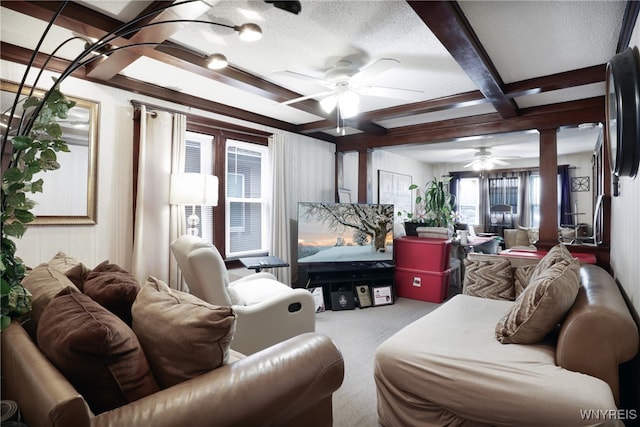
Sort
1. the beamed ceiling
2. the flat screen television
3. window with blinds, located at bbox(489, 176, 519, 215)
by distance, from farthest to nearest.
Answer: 1. window with blinds, located at bbox(489, 176, 519, 215)
2. the flat screen television
3. the beamed ceiling

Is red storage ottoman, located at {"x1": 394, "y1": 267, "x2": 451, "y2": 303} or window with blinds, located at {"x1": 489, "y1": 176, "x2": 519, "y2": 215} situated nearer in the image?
red storage ottoman, located at {"x1": 394, "y1": 267, "x2": 451, "y2": 303}

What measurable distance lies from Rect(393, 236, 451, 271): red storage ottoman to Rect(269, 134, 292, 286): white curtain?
1.58m

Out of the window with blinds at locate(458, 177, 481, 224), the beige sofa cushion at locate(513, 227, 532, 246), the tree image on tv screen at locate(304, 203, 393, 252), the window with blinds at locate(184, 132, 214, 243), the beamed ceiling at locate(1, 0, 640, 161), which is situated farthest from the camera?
the window with blinds at locate(458, 177, 481, 224)

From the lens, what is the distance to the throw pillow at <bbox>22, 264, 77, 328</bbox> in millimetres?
1279

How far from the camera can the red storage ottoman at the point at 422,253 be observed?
4.38 m

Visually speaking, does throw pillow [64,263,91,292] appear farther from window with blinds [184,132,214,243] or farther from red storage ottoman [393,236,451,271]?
red storage ottoman [393,236,451,271]

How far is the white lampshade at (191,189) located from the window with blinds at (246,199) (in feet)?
2.70

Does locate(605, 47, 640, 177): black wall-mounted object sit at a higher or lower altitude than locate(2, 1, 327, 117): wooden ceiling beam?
lower

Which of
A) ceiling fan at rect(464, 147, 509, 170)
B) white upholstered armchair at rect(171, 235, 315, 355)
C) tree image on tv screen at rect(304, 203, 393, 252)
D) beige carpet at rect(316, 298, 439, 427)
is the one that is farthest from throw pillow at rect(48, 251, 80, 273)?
ceiling fan at rect(464, 147, 509, 170)

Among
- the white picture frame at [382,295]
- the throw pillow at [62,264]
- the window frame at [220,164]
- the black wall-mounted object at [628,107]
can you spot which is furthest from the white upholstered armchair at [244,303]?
the black wall-mounted object at [628,107]

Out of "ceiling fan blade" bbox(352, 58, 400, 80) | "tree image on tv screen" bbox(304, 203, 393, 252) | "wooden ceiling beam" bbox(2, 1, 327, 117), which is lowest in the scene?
"tree image on tv screen" bbox(304, 203, 393, 252)

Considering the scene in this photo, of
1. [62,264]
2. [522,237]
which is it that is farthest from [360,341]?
[522,237]

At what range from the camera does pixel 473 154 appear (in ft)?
22.3

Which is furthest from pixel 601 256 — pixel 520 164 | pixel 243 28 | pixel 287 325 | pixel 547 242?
pixel 520 164
